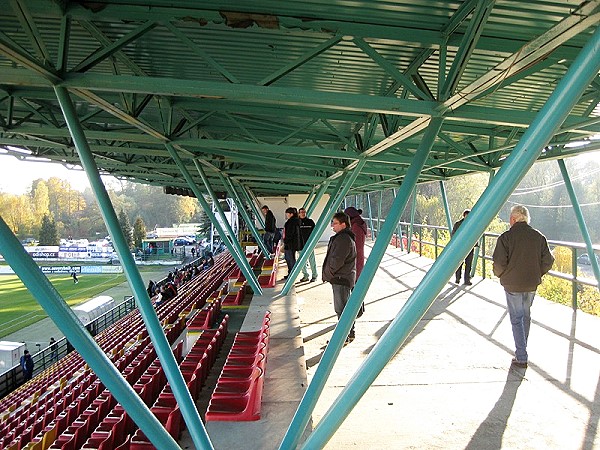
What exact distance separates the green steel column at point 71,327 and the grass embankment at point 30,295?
3001 centimetres

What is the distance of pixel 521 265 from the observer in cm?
564

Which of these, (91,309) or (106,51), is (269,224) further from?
(91,309)

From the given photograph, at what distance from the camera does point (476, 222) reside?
2406 millimetres

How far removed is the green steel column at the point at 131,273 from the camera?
3703 millimetres

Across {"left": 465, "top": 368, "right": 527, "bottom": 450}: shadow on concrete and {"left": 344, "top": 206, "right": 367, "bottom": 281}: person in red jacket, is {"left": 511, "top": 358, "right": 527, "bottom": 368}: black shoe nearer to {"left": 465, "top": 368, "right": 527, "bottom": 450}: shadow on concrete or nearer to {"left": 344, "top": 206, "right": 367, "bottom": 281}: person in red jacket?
{"left": 465, "top": 368, "right": 527, "bottom": 450}: shadow on concrete

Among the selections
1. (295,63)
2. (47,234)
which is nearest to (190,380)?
(295,63)

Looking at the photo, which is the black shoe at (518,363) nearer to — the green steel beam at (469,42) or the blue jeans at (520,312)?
the blue jeans at (520,312)

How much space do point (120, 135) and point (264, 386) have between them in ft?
15.1

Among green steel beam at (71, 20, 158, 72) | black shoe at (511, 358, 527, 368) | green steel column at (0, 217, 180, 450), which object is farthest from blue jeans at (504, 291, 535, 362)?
green steel beam at (71, 20, 158, 72)

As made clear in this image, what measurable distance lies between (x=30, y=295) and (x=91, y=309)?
10.8 m

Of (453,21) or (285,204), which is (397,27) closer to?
(453,21)

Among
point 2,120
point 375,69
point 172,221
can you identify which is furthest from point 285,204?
point 172,221

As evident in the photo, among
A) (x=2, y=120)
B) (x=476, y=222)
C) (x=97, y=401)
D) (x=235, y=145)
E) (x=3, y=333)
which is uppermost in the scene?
(x=2, y=120)

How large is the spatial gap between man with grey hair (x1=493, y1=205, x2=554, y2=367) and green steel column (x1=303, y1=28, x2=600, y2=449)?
3483mm
